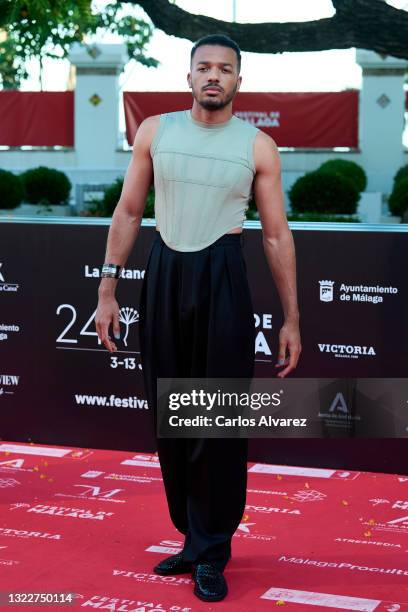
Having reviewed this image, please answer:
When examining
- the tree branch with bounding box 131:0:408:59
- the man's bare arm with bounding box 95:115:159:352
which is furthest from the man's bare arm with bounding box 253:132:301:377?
the tree branch with bounding box 131:0:408:59

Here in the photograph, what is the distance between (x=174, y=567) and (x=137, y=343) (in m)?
2.24

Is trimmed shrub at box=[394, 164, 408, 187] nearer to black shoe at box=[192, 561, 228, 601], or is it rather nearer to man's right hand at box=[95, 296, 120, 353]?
man's right hand at box=[95, 296, 120, 353]

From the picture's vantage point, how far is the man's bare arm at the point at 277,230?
4.25 m

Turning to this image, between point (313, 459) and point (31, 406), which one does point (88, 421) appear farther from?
point (313, 459)

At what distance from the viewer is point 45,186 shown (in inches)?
749

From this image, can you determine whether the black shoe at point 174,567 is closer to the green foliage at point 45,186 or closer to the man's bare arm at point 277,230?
the man's bare arm at point 277,230

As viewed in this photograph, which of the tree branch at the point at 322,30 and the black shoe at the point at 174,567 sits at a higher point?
the tree branch at the point at 322,30

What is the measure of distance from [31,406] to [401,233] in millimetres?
2521

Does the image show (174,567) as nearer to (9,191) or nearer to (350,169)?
(9,191)

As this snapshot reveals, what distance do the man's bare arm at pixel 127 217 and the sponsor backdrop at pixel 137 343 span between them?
6.38ft

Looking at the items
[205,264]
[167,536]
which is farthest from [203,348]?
[167,536]

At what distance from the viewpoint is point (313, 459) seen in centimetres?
633

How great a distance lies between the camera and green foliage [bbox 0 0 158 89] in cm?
962

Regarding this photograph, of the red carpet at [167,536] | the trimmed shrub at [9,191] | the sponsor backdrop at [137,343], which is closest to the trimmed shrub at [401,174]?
the trimmed shrub at [9,191]
